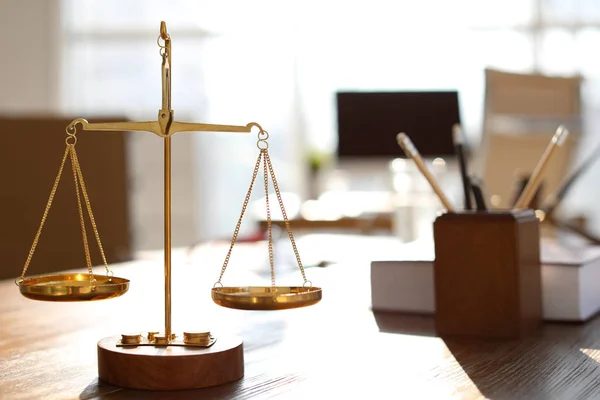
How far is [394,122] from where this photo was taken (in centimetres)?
315

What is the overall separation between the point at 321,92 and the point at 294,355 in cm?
551

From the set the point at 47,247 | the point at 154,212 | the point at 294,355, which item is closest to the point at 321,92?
the point at 154,212

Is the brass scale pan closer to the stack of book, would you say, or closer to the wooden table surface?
the wooden table surface

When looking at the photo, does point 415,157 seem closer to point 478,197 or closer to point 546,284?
point 478,197

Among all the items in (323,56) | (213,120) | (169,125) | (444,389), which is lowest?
(444,389)

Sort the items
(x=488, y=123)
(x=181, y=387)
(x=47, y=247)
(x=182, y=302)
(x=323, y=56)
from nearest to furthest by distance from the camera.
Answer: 1. (x=181, y=387)
2. (x=182, y=302)
3. (x=488, y=123)
4. (x=47, y=247)
5. (x=323, y=56)

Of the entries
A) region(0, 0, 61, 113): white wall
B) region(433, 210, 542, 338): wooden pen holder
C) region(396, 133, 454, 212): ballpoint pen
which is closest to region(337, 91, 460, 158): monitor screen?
region(396, 133, 454, 212): ballpoint pen

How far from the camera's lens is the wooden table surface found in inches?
26.3

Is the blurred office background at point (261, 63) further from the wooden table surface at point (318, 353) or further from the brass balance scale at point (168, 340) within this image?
the brass balance scale at point (168, 340)

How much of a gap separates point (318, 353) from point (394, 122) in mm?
2390

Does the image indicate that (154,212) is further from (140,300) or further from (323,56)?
(140,300)

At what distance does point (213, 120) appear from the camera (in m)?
6.21

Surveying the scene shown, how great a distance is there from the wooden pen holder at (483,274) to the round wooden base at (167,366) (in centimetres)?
28

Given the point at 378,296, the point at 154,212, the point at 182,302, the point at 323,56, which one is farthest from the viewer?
the point at 323,56
